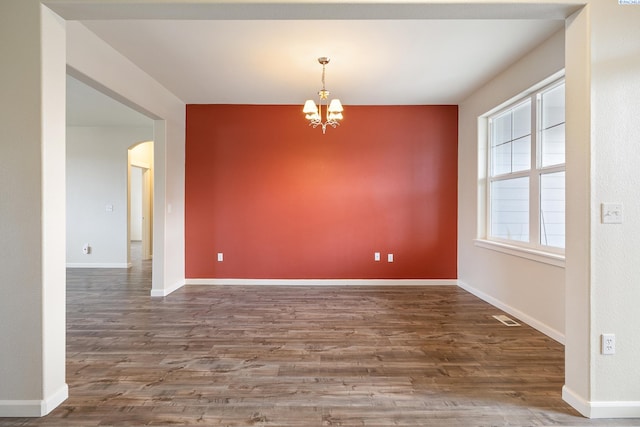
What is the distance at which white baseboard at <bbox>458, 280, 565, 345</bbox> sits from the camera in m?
3.09

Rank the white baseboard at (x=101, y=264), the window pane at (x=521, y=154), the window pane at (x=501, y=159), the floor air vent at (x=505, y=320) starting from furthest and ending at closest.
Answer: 1. the white baseboard at (x=101, y=264)
2. the window pane at (x=501, y=159)
3. the window pane at (x=521, y=154)
4. the floor air vent at (x=505, y=320)

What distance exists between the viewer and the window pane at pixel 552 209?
3.23 meters

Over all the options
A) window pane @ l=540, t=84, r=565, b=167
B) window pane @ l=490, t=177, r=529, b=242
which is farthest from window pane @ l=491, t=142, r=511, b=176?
window pane @ l=540, t=84, r=565, b=167

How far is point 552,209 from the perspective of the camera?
3320 millimetres

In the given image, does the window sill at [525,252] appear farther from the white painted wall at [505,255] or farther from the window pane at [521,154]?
the window pane at [521,154]

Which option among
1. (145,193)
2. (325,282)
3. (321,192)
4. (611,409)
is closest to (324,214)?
(321,192)

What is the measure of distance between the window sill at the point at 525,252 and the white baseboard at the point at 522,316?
0.62m

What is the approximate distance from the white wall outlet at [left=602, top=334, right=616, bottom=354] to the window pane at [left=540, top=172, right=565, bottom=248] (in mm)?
1404

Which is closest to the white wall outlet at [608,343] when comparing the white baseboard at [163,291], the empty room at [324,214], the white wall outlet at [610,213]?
the empty room at [324,214]

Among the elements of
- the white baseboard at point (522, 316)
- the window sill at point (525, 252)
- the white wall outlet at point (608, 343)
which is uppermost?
the window sill at point (525, 252)

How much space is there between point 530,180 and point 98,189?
292 inches

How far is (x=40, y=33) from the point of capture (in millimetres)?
1979

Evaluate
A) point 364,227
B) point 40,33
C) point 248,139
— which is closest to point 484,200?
point 364,227

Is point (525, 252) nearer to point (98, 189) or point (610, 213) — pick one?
point (610, 213)
